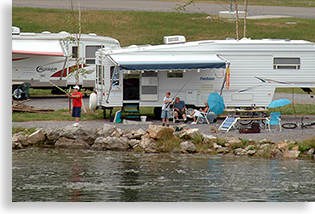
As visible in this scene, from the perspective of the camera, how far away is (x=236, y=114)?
64.9 feet

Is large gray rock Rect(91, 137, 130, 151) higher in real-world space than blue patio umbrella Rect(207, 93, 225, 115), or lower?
lower

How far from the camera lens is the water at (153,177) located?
10578 millimetres

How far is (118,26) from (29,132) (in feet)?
78.6

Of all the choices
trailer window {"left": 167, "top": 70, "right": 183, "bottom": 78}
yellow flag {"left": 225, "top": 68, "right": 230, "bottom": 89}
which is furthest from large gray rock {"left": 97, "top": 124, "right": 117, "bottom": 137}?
yellow flag {"left": 225, "top": 68, "right": 230, "bottom": 89}

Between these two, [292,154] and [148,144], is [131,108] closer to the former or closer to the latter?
[148,144]

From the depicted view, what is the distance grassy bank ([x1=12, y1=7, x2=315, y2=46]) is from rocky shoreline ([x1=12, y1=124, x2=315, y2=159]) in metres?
20.9

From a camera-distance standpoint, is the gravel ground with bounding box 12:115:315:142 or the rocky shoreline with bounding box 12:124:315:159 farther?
the gravel ground with bounding box 12:115:315:142

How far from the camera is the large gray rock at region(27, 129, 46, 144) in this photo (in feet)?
51.3

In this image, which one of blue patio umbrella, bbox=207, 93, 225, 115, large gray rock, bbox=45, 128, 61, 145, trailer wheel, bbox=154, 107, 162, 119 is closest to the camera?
large gray rock, bbox=45, 128, 61, 145

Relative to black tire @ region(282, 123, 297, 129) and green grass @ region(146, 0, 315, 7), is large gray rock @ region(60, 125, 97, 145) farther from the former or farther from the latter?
green grass @ region(146, 0, 315, 7)

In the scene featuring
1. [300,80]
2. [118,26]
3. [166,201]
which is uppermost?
[118,26]

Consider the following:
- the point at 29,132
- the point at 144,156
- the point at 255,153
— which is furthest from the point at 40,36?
the point at 255,153

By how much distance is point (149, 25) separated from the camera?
3944cm

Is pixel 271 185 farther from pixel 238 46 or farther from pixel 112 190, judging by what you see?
pixel 238 46
